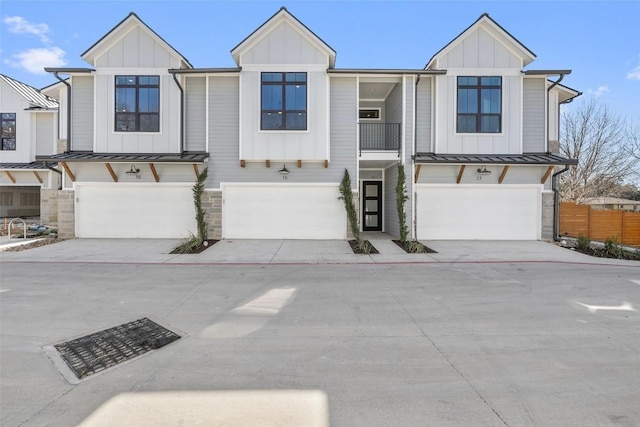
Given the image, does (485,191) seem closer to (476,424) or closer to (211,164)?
(211,164)

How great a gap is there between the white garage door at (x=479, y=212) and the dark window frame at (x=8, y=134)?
22.4 meters

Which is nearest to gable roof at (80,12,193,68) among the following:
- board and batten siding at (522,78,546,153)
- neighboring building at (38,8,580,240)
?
neighboring building at (38,8,580,240)

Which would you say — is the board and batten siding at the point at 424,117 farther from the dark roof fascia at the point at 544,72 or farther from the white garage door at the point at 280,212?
the white garage door at the point at 280,212

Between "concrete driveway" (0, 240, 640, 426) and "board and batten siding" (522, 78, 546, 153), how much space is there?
663cm

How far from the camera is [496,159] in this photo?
12547 mm

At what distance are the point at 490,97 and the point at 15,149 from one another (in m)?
24.7

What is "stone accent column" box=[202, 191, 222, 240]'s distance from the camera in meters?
13.1

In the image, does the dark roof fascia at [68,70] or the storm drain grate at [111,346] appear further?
the dark roof fascia at [68,70]

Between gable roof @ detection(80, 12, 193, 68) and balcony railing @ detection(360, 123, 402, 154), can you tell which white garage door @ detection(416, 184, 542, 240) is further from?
gable roof @ detection(80, 12, 193, 68)

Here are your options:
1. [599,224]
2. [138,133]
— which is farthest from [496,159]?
[138,133]

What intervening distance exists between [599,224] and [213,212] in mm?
16207

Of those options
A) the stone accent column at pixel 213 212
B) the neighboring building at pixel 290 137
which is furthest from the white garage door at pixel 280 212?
the stone accent column at pixel 213 212

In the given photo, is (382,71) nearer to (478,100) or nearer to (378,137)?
(378,137)

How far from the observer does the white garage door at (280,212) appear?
13195 mm
